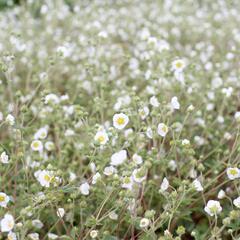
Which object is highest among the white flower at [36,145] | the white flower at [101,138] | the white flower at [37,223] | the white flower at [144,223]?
the white flower at [101,138]

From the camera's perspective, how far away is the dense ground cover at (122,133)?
1537 millimetres

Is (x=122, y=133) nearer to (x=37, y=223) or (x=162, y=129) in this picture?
(x=162, y=129)

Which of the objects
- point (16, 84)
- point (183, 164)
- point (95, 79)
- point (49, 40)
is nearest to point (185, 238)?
point (183, 164)

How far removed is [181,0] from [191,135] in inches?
71.1

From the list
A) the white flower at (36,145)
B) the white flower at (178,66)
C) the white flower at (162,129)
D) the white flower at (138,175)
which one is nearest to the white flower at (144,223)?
the white flower at (138,175)

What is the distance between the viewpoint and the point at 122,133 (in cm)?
196

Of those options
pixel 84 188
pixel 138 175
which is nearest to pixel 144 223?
pixel 138 175

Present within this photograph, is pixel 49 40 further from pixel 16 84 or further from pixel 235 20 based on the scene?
pixel 235 20

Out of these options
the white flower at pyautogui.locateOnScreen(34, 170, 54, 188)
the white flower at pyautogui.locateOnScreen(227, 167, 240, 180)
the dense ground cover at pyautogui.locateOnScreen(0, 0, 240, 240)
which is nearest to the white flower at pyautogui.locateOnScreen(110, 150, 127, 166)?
the dense ground cover at pyautogui.locateOnScreen(0, 0, 240, 240)

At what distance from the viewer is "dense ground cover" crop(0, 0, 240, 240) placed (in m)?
1.54

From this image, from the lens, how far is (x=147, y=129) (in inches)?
65.9

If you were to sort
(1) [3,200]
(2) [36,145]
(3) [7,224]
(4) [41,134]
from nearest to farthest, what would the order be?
(3) [7,224] → (1) [3,200] → (2) [36,145] → (4) [41,134]

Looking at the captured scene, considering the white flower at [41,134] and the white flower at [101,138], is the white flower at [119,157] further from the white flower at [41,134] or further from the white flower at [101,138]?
the white flower at [41,134]

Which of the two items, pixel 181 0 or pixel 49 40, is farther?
pixel 181 0
